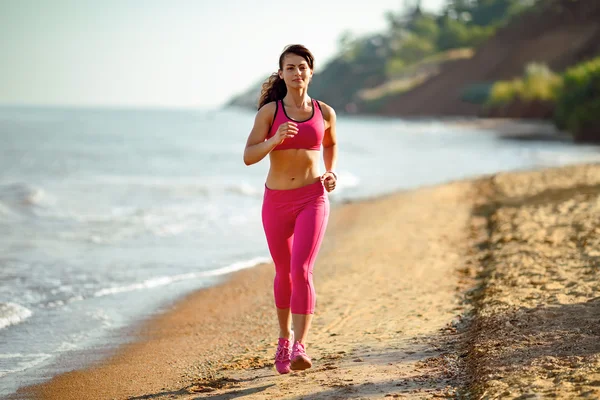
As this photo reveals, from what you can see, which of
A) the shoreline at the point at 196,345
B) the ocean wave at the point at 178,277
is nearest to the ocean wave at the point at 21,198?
the ocean wave at the point at 178,277

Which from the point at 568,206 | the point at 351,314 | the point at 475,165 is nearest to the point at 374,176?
the point at 475,165

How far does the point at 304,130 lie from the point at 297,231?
2.02 feet

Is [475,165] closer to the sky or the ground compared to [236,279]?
closer to the sky

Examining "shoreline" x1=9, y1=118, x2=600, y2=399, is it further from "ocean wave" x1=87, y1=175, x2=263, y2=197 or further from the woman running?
"ocean wave" x1=87, y1=175, x2=263, y2=197

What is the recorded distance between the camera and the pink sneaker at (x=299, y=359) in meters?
4.54

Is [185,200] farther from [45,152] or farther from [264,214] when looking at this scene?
[45,152]

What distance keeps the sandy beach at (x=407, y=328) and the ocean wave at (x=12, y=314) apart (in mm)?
1198

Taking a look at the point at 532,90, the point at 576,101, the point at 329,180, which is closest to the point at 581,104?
the point at 576,101

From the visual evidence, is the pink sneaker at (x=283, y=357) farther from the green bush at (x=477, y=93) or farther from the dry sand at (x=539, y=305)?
the green bush at (x=477, y=93)

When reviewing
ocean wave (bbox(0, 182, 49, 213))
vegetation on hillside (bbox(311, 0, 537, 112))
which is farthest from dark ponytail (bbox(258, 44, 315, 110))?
vegetation on hillside (bbox(311, 0, 537, 112))

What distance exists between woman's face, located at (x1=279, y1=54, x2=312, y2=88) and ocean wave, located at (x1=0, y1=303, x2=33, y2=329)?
3866 millimetres

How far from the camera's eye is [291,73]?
456 centimetres

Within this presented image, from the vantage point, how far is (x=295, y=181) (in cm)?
465

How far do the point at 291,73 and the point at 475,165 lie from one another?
20301 millimetres
